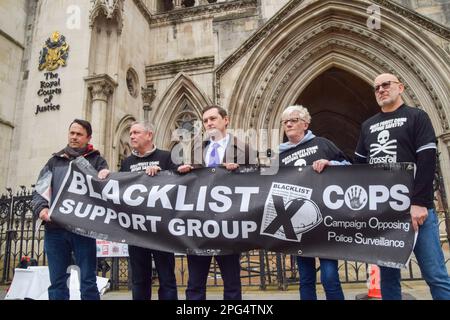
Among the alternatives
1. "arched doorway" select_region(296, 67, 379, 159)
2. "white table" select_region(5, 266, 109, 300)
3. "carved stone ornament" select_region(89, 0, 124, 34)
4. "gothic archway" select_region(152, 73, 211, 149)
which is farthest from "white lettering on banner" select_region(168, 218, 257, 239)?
"arched doorway" select_region(296, 67, 379, 159)

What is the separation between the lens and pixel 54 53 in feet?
42.8

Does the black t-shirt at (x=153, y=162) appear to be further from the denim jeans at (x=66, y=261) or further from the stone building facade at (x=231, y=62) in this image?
the stone building facade at (x=231, y=62)

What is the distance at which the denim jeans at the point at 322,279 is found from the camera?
10.6ft

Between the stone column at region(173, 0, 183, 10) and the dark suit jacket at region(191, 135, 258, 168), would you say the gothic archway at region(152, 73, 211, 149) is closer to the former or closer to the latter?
the stone column at region(173, 0, 183, 10)

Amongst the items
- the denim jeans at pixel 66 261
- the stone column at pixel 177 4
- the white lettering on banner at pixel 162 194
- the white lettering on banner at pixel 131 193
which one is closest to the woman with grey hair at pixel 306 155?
the white lettering on banner at pixel 162 194

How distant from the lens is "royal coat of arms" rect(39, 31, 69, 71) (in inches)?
508

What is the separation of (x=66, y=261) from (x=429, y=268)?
3.55 metres

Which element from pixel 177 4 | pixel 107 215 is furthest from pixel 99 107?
pixel 107 215

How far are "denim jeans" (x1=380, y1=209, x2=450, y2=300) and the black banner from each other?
0.12 m

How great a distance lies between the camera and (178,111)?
15453 mm

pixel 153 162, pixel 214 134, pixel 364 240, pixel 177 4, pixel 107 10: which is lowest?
pixel 364 240

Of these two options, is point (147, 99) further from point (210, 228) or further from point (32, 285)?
point (210, 228)

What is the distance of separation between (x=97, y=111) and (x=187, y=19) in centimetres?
684
